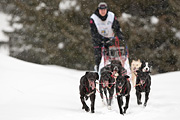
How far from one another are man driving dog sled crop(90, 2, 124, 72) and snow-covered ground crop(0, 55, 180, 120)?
49.7 inches

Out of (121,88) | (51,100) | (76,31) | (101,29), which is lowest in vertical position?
(51,100)

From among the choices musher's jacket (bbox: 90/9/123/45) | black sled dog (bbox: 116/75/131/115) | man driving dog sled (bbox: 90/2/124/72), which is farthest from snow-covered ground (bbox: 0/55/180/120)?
musher's jacket (bbox: 90/9/123/45)

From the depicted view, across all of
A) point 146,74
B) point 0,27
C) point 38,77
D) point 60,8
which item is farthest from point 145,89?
point 0,27

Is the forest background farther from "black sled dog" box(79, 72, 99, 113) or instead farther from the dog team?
"black sled dog" box(79, 72, 99, 113)

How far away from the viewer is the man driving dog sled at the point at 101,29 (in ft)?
22.1

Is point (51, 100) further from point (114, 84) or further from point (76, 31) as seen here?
point (76, 31)

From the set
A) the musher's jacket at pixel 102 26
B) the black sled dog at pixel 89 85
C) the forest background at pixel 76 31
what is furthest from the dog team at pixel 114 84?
the forest background at pixel 76 31

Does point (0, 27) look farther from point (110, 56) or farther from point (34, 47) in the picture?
point (110, 56)

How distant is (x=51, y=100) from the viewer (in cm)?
604

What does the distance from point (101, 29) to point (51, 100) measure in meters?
2.14

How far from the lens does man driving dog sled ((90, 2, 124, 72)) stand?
6.75 meters

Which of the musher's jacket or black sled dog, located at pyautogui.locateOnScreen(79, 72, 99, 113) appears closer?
black sled dog, located at pyautogui.locateOnScreen(79, 72, 99, 113)

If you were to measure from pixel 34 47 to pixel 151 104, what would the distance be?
296 inches

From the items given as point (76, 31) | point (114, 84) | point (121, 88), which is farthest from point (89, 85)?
point (76, 31)
